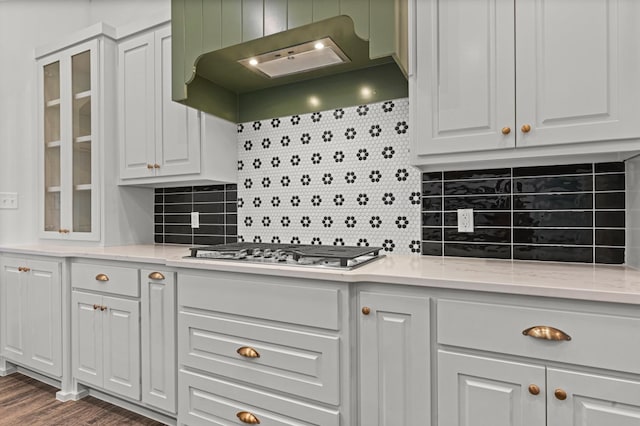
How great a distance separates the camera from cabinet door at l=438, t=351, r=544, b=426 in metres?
1.18

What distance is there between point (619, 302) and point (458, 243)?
33.5 inches

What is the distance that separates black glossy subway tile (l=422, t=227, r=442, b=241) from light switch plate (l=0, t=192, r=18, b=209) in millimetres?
2841

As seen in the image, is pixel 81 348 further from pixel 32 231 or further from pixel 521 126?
pixel 521 126

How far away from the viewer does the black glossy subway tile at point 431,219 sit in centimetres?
193

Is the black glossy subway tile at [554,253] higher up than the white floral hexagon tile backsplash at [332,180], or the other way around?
the white floral hexagon tile backsplash at [332,180]

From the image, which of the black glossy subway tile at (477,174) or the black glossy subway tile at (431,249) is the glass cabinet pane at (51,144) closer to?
the black glossy subway tile at (431,249)

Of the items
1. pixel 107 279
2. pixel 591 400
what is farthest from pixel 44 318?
pixel 591 400

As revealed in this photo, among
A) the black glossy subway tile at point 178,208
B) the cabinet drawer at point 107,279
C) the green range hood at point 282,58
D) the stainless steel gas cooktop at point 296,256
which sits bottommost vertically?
the cabinet drawer at point 107,279

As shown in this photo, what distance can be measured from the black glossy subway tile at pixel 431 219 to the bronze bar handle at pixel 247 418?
46.9 inches

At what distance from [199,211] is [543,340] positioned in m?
2.19

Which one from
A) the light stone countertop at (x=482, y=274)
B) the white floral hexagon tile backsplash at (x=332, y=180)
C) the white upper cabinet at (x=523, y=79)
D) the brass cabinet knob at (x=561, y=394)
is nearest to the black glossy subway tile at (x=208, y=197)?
the white floral hexagon tile backsplash at (x=332, y=180)

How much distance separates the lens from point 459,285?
1.25 metres

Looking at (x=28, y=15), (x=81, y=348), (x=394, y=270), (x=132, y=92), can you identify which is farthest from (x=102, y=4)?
(x=394, y=270)

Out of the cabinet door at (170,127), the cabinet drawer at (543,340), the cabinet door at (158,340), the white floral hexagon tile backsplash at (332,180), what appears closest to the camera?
the cabinet drawer at (543,340)
